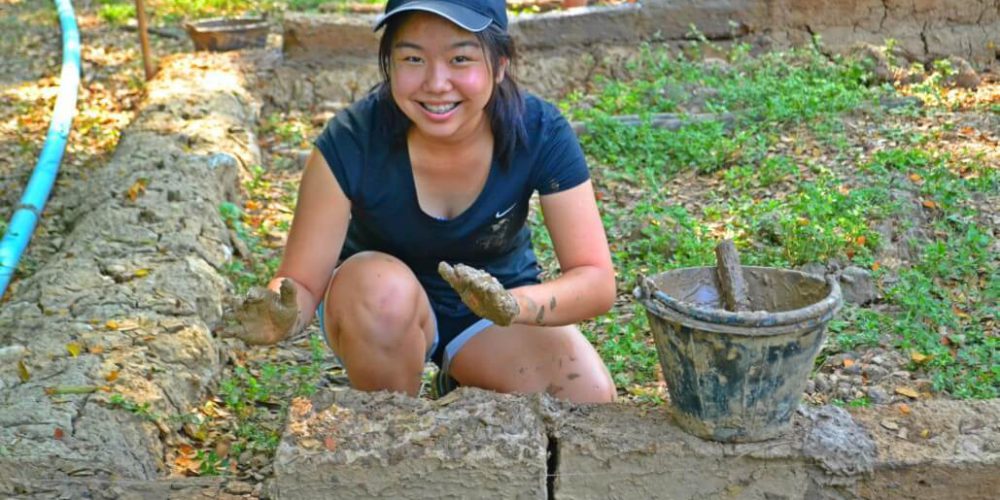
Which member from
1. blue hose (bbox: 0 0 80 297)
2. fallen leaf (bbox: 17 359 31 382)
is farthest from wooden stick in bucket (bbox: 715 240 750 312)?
blue hose (bbox: 0 0 80 297)

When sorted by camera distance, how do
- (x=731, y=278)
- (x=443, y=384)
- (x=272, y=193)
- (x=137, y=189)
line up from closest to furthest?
(x=731, y=278), (x=443, y=384), (x=137, y=189), (x=272, y=193)

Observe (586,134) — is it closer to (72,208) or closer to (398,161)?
(72,208)

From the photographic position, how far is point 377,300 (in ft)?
9.18

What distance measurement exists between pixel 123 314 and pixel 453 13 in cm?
172

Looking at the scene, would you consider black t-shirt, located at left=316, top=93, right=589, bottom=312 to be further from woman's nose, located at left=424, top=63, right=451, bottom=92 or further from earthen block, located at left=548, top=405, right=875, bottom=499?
earthen block, located at left=548, top=405, right=875, bottom=499

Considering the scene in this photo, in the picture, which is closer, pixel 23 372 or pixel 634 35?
pixel 23 372

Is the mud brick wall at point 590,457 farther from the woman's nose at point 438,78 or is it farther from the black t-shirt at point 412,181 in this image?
the woman's nose at point 438,78

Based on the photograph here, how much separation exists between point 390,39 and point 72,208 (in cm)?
296

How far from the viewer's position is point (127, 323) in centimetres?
370

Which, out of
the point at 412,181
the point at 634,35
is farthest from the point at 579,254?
the point at 634,35

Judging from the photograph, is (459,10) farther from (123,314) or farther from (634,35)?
(634,35)

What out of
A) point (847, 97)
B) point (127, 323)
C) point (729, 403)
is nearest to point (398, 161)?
point (729, 403)

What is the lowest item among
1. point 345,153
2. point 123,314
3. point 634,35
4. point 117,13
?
point 117,13

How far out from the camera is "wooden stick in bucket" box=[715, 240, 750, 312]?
267cm
